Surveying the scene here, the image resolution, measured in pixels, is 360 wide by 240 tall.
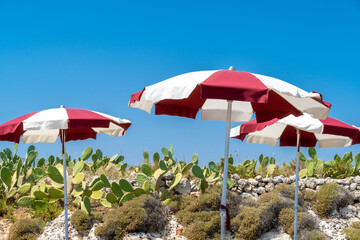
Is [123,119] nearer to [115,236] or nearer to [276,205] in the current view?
[115,236]

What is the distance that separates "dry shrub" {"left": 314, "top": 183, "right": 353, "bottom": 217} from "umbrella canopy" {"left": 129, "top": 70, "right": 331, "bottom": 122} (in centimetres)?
462

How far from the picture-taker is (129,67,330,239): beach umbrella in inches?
180

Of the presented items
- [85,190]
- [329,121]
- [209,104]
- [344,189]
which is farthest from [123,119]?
[344,189]

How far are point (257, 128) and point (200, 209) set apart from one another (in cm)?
253

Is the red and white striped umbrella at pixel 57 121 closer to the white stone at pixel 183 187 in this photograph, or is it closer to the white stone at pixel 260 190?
the white stone at pixel 183 187

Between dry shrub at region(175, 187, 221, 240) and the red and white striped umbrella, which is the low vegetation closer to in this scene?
dry shrub at region(175, 187, 221, 240)

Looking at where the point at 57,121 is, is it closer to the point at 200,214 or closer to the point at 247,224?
the point at 200,214

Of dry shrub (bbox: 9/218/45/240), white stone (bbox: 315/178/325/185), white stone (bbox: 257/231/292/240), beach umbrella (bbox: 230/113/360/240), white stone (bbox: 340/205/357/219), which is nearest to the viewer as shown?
beach umbrella (bbox: 230/113/360/240)

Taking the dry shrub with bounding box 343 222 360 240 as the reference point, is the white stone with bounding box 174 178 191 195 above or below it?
above

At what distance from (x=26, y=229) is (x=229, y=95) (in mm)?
6447

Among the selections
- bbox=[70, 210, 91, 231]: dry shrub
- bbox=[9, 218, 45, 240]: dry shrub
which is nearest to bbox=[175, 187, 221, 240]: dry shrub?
bbox=[70, 210, 91, 231]: dry shrub

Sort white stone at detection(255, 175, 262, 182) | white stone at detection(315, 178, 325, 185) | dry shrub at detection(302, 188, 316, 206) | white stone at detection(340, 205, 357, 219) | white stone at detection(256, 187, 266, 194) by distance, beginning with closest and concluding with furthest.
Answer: white stone at detection(340, 205, 357, 219)
dry shrub at detection(302, 188, 316, 206)
white stone at detection(256, 187, 266, 194)
white stone at detection(255, 175, 262, 182)
white stone at detection(315, 178, 325, 185)

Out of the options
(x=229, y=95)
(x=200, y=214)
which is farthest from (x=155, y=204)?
(x=229, y=95)

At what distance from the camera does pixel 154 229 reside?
8.45 metres
